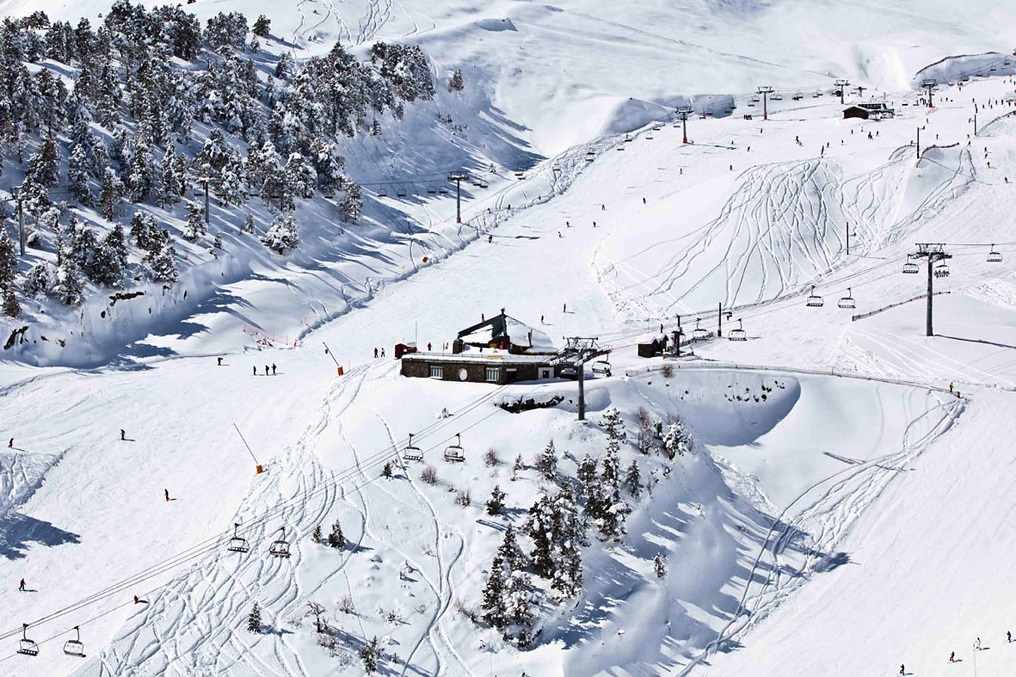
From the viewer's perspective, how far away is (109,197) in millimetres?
73875

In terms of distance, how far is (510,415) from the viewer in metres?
53.7

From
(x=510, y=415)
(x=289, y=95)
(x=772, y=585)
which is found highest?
(x=289, y=95)

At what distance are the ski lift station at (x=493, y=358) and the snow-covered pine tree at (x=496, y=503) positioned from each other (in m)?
8.69

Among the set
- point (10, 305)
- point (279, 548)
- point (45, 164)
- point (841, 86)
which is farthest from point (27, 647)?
point (841, 86)

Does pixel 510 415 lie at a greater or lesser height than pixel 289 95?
lesser

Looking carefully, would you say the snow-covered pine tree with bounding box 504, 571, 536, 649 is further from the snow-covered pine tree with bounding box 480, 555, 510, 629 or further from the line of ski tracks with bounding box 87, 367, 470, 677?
the line of ski tracks with bounding box 87, 367, 470, 677

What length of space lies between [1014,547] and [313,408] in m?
28.9

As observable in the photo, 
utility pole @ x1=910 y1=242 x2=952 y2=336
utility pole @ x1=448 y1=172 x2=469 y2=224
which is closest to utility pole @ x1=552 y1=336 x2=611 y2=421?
utility pole @ x1=910 y1=242 x2=952 y2=336

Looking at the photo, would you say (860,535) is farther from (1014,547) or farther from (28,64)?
(28,64)

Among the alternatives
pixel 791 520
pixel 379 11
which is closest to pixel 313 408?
pixel 791 520

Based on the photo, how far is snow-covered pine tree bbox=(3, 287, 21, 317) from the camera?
63.2 meters

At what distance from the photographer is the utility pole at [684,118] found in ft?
355

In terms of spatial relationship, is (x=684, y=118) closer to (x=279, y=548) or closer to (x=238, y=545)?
(x=279, y=548)

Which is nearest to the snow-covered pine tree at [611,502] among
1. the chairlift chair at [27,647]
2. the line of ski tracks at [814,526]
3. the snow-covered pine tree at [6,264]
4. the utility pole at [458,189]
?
the line of ski tracks at [814,526]
